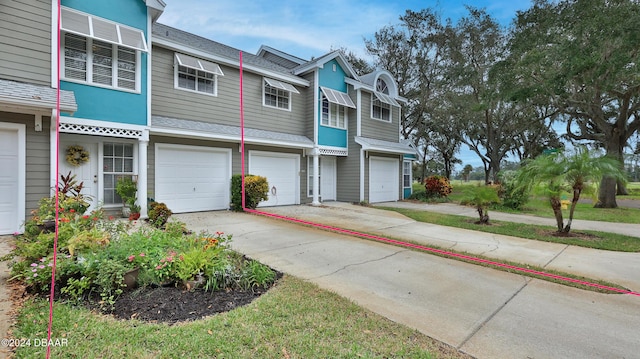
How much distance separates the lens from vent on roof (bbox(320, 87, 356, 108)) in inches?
501

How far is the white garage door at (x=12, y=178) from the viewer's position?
21.3 ft

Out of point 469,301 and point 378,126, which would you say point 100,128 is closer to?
point 469,301

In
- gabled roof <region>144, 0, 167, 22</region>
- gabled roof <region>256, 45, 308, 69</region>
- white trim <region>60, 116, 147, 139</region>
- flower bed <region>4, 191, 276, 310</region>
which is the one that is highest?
gabled roof <region>256, 45, 308, 69</region>

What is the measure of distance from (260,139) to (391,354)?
905cm

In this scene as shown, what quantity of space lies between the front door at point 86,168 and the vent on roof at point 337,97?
8039 mm

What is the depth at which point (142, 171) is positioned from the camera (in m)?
8.20

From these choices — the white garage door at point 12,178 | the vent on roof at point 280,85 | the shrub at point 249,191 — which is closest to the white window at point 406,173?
the vent on roof at point 280,85

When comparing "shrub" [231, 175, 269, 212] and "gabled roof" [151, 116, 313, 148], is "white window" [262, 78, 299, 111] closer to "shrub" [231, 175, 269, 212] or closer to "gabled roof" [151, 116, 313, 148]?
"gabled roof" [151, 116, 313, 148]

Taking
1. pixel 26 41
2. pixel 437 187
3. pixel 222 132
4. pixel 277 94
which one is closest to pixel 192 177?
pixel 222 132

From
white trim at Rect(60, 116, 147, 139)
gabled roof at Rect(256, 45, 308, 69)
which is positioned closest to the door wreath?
white trim at Rect(60, 116, 147, 139)

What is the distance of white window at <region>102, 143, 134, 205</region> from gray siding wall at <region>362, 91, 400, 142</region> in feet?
30.1

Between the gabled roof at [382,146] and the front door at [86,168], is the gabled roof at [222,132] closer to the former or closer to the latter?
the front door at [86,168]

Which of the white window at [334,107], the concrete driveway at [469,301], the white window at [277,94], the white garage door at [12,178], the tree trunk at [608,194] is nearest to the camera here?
the concrete driveway at [469,301]

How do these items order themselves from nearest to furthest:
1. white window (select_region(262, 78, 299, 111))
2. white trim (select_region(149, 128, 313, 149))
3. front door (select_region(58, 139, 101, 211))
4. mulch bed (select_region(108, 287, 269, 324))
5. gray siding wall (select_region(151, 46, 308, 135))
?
mulch bed (select_region(108, 287, 269, 324)) → front door (select_region(58, 139, 101, 211)) → white trim (select_region(149, 128, 313, 149)) → gray siding wall (select_region(151, 46, 308, 135)) → white window (select_region(262, 78, 299, 111))
